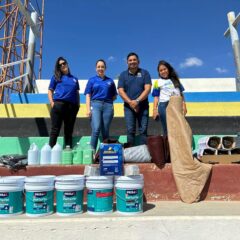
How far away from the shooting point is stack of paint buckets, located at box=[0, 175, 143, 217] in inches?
110

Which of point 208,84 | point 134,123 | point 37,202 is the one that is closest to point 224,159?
point 134,123

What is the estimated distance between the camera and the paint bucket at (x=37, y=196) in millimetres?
2797

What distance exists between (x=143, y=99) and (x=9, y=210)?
2139mm

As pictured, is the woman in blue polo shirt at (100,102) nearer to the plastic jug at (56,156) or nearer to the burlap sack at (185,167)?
the plastic jug at (56,156)

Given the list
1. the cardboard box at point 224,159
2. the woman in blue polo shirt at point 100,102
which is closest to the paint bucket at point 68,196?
the woman in blue polo shirt at point 100,102

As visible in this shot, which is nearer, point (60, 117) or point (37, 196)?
point (37, 196)

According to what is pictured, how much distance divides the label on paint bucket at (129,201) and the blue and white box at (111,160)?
0.24 m

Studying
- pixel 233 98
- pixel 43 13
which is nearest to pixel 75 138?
pixel 233 98

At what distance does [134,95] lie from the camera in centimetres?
423

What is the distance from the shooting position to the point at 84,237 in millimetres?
2641

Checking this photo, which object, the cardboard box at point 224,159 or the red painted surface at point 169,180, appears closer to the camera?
the red painted surface at point 169,180

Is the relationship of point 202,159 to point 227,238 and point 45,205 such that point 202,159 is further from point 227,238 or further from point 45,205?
point 45,205

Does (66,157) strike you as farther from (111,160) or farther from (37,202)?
(37,202)

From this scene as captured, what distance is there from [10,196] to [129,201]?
3.48 feet
